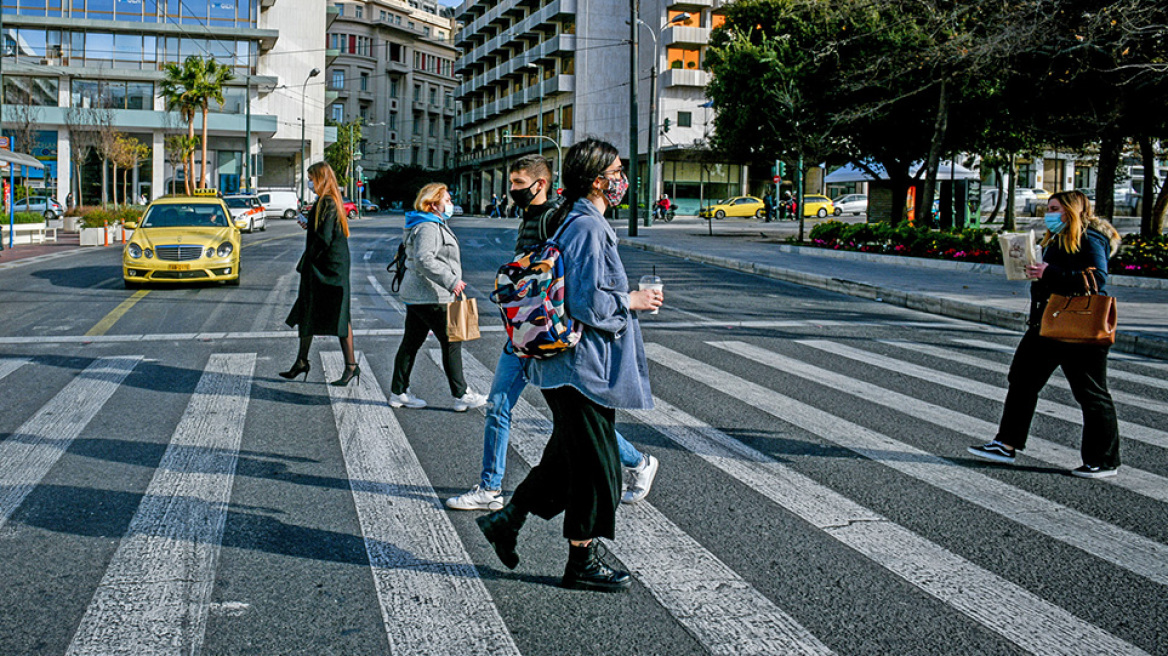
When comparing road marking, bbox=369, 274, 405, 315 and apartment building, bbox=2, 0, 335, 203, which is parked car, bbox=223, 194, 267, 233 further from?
road marking, bbox=369, 274, 405, 315

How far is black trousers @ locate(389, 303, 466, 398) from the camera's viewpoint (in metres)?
7.00

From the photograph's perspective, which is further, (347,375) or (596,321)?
(347,375)

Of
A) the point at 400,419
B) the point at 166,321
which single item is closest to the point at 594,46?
the point at 166,321

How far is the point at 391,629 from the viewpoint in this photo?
137 inches

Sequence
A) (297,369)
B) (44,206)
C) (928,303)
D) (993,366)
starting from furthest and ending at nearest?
(44,206)
(928,303)
(993,366)
(297,369)

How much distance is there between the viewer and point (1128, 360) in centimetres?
1016

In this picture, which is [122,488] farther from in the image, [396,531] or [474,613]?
[474,613]

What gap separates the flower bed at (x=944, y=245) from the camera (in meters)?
16.7

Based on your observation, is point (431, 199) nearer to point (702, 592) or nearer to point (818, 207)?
point (702, 592)

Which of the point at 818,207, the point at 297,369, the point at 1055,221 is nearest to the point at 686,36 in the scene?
the point at 818,207

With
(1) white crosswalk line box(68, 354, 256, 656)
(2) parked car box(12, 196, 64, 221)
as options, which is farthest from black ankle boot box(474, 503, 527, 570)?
(2) parked car box(12, 196, 64, 221)

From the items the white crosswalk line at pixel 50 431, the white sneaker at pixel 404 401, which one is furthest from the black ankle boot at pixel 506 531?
the white sneaker at pixel 404 401

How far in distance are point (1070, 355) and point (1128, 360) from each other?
5.23m

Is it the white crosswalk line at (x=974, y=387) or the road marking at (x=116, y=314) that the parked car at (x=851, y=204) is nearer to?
the road marking at (x=116, y=314)
